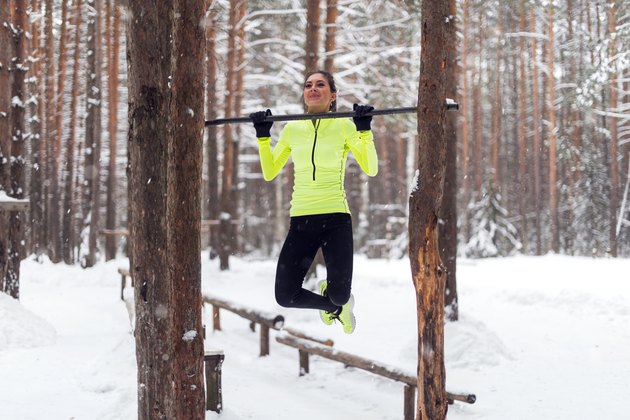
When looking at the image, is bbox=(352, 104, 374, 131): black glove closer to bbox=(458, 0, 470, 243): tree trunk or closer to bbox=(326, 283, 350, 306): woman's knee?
bbox=(326, 283, 350, 306): woman's knee

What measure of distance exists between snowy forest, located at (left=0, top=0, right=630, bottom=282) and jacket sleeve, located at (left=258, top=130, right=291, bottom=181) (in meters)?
5.24

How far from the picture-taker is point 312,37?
13398 mm

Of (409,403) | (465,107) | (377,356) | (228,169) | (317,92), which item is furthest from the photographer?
(465,107)

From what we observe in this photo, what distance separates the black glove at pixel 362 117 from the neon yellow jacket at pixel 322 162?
11 cm

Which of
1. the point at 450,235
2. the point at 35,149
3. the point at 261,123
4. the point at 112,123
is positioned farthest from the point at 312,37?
the point at 35,149

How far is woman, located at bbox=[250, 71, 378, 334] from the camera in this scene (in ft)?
15.7

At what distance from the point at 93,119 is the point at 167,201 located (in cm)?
1729

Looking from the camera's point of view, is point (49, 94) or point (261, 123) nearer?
point (261, 123)

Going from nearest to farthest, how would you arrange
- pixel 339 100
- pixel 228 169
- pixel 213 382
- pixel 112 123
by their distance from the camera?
pixel 213 382
pixel 339 100
pixel 228 169
pixel 112 123

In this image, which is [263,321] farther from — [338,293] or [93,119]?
[93,119]

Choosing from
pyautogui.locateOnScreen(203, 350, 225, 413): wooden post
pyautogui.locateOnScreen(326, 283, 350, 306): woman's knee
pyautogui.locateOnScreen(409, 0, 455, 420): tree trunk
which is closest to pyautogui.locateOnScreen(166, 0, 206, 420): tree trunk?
pyautogui.locateOnScreen(326, 283, 350, 306): woman's knee

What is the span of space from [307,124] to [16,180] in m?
9.30

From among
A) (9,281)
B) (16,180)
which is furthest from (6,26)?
(9,281)

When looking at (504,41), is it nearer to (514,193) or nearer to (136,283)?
(514,193)
